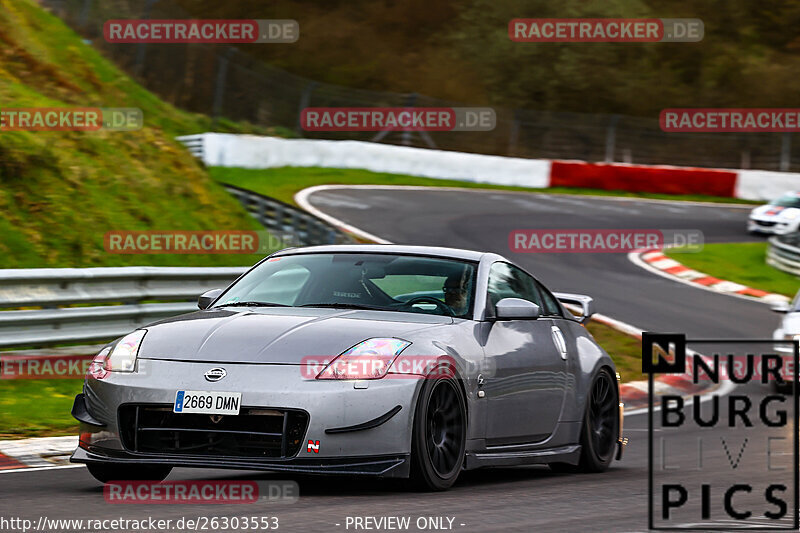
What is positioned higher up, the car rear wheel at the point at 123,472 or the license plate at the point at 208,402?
the license plate at the point at 208,402

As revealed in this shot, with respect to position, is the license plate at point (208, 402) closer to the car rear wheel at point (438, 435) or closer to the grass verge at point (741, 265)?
the car rear wheel at point (438, 435)

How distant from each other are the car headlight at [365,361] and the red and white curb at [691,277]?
15.5 m

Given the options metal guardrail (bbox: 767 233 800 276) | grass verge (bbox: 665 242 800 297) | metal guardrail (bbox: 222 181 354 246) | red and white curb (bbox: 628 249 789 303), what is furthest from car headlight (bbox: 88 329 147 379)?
metal guardrail (bbox: 767 233 800 276)

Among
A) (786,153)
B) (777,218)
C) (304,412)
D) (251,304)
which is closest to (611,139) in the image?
(786,153)

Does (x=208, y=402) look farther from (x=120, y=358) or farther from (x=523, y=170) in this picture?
(x=523, y=170)

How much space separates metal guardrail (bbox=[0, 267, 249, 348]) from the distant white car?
59.2ft

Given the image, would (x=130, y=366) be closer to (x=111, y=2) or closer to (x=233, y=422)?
(x=233, y=422)

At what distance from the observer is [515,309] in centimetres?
723

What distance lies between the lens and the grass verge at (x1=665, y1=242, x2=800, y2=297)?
22.6 m

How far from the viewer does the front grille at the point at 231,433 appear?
6105mm

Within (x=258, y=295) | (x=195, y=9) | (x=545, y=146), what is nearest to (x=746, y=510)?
(x=258, y=295)

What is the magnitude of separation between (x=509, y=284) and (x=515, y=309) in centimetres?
66

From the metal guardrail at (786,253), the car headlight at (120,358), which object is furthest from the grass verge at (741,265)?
the car headlight at (120,358)
